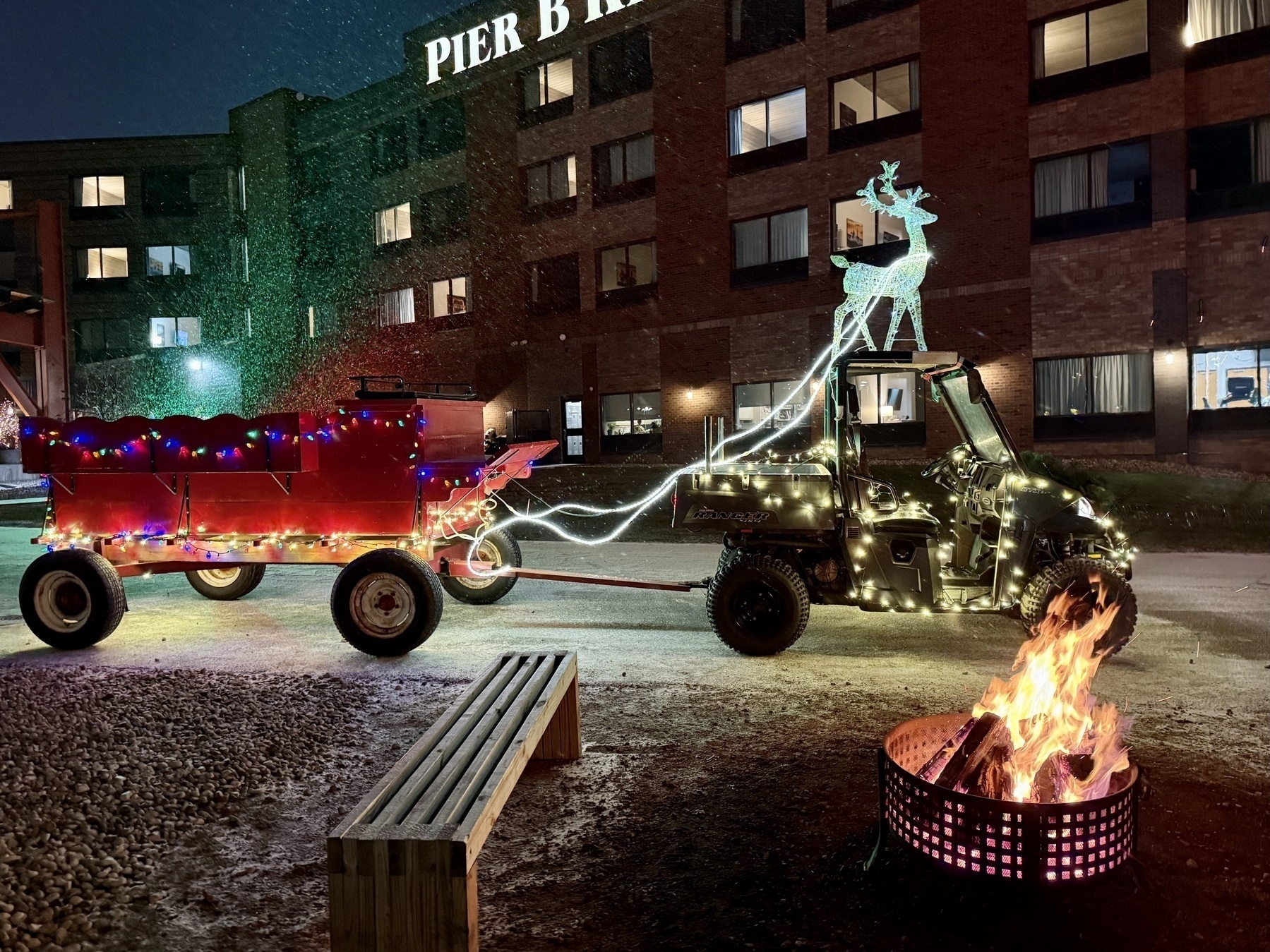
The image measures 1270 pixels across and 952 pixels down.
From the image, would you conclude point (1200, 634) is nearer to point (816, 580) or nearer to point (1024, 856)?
point (816, 580)

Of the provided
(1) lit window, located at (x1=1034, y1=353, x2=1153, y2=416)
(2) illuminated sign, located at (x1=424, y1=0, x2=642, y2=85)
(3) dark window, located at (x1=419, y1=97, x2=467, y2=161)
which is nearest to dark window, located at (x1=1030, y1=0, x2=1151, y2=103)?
(1) lit window, located at (x1=1034, y1=353, x2=1153, y2=416)

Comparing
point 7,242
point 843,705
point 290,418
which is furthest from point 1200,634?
point 7,242

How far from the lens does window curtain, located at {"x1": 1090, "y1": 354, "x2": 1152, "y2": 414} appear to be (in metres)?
21.1

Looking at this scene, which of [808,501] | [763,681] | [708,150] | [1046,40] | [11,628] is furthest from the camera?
[708,150]

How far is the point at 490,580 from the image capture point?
977 cm

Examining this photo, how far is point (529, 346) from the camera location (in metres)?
32.2

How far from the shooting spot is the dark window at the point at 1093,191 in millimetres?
20734

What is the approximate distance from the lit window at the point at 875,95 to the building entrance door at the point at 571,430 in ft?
41.7

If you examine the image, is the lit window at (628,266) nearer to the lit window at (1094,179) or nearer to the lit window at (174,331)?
the lit window at (1094,179)

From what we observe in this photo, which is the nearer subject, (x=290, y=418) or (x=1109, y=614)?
(x=1109, y=614)

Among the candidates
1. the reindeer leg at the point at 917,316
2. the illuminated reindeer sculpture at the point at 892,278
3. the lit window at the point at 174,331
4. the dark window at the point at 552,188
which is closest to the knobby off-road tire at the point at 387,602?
the illuminated reindeer sculpture at the point at 892,278

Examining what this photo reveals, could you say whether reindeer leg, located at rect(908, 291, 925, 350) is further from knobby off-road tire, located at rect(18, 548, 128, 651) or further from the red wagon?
knobby off-road tire, located at rect(18, 548, 128, 651)

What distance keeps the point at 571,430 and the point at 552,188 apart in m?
8.70

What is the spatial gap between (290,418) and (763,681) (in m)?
4.91
